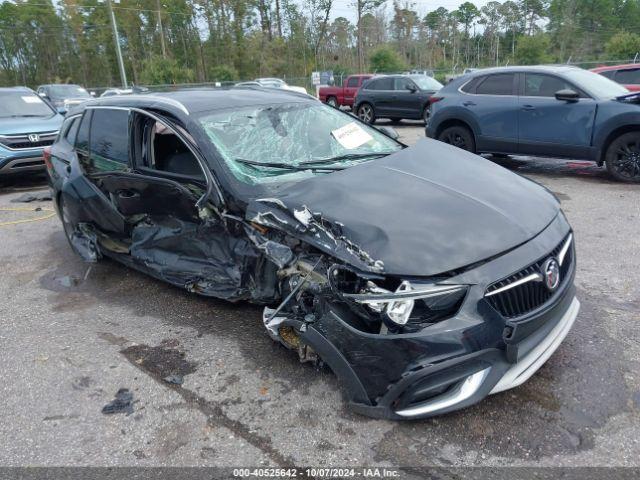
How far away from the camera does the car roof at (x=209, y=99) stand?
3865 millimetres

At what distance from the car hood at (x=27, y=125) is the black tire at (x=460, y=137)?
7.15 metres

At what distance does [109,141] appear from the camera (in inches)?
175

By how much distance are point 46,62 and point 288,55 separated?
23047mm

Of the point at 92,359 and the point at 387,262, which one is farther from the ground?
the point at 387,262

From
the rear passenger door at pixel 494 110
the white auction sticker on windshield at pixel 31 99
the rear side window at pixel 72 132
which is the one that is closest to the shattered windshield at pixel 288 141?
the rear side window at pixel 72 132

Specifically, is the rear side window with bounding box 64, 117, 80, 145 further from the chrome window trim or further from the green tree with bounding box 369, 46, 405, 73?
the green tree with bounding box 369, 46, 405, 73

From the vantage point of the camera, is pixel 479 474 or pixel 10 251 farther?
pixel 10 251

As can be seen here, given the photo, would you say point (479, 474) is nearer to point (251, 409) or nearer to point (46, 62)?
point (251, 409)

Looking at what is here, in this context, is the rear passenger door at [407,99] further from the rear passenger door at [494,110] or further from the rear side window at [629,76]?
the rear passenger door at [494,110]

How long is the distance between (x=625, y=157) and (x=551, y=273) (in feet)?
19.0

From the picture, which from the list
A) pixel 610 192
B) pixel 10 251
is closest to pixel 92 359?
pixel 10 251

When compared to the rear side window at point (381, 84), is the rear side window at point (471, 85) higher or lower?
higher

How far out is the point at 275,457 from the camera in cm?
243

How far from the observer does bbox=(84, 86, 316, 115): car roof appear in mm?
3865
